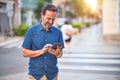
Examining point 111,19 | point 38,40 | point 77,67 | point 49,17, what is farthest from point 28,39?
point 111,19

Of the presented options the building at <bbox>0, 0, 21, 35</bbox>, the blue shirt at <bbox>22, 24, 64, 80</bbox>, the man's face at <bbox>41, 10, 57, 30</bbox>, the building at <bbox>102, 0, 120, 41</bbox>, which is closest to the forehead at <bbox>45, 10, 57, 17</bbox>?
the man's face at <bbox>41, 10, 57, 30</bbox>

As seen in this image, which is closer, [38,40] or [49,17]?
[49,17]

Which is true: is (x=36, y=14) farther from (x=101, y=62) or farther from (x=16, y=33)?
(x=101, y=62)

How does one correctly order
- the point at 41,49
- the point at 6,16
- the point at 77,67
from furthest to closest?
the point at 6,16
the point at 77,67
the point at 41,49

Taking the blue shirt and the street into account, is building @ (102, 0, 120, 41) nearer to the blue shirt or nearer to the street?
the street

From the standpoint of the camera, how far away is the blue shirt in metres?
4.43

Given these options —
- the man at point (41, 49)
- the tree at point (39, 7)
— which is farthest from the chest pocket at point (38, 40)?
the tree at point (39, 7)

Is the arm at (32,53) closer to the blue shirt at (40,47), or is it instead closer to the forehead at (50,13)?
the blue shirt at (40,47)

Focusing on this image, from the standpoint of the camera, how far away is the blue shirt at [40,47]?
14.5ft

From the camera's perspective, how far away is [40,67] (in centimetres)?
443

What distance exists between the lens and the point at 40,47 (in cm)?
445

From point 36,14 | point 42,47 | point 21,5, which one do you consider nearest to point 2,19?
point 21,5

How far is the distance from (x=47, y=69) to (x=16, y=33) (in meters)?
25.5

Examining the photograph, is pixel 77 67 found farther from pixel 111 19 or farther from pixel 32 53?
pixel 111 19
